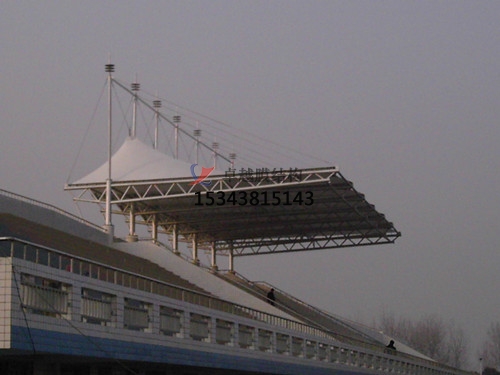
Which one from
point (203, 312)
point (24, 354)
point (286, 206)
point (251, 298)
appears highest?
point (286, 206)

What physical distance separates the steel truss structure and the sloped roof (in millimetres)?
588

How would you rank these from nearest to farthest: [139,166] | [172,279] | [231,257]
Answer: [172,279] < [139,166] < [231,257]

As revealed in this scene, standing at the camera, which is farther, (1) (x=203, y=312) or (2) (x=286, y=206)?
(2) (x=286, y=206)

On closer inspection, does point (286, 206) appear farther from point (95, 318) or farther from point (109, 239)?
point (95, 318)

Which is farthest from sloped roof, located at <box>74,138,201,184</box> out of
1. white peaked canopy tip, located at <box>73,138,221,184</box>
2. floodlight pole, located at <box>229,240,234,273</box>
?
floodlight pole, located at <box>229,240,234,273</box>

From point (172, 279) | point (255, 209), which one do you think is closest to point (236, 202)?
point (255, 209)

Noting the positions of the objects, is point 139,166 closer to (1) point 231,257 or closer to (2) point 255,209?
(2) point 255,209

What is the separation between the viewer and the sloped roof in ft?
169

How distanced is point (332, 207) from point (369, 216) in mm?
3420

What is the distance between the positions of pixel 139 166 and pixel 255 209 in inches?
274

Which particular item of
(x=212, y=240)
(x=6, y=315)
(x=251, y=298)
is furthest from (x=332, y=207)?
(x=6, y=315)

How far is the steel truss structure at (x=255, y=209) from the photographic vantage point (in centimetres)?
5006

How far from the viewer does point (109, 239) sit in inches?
1842

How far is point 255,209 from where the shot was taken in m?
56.1
